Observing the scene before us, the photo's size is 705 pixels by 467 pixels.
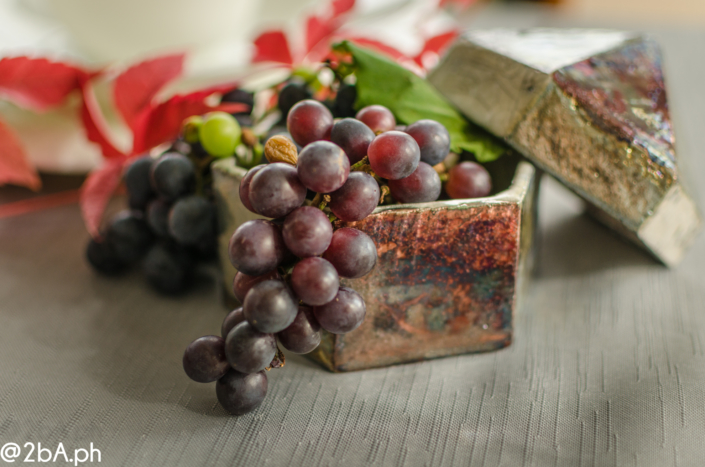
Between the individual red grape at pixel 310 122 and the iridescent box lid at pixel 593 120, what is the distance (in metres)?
0.11

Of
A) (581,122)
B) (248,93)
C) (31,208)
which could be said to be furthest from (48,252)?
(581,122)

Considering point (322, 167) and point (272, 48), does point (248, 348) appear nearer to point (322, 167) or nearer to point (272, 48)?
point (322, 167)

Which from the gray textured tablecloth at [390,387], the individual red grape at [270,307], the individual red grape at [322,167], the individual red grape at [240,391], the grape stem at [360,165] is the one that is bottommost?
the gray textured tablecloth at [390,387]

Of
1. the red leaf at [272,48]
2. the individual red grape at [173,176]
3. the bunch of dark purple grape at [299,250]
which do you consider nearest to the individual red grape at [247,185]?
the bunch of dark purple grape at [299,250]

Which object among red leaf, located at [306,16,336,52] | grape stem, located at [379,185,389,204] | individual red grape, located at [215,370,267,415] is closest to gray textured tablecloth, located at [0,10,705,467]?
individual red grape, located at [215,370,267,415]

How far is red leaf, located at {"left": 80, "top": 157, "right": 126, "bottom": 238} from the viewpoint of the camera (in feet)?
1.38

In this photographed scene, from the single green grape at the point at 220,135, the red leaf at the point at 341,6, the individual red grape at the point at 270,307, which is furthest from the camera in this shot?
the red leaf at the point at 341,6

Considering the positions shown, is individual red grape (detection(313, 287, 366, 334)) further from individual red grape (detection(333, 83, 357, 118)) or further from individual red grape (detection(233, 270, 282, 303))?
individual red grape (detection(333, 83, 357, 118))

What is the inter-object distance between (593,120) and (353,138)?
0.15 m

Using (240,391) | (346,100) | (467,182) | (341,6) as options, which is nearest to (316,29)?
(341,6)

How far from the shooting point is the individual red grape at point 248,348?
10.2 inches

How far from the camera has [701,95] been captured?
0.80 m

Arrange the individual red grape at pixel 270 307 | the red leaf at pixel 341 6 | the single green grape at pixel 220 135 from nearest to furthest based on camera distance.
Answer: the individual red grape at pixel 270 307 → the single green grape at pixel 220 135 → the red leaf at pixel 341 6

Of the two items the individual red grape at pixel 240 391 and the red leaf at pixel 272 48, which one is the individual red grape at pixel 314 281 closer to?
the individual red grape at pixel 240 391
